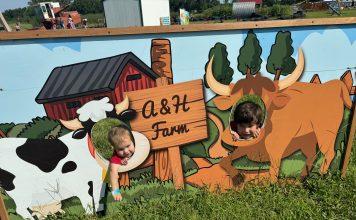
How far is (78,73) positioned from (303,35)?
2.10 meters

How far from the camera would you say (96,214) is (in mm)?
3178

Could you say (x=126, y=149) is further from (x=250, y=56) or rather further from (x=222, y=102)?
(x=250, y=56)

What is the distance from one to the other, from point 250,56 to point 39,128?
78.5 inches

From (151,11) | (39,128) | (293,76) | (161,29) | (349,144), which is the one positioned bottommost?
(151,11)

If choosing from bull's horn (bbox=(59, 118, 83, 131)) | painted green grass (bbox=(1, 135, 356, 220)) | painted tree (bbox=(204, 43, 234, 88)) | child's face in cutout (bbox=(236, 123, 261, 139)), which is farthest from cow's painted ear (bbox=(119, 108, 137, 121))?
child's face in cutout (bbox=(236, 123, 261, 139))

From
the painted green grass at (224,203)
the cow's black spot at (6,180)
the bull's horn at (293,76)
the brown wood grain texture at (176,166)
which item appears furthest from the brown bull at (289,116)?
the cow's black spot at (6,180)

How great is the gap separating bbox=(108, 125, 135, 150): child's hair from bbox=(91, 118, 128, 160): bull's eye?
0.03 meters

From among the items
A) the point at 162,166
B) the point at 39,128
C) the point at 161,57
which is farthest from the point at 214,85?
the point at 39,128

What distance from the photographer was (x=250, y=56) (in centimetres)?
315

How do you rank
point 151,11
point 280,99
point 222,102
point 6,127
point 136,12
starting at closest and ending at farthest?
point 6,127
point 222,102
point 280,99
point 136,12
point 151,11

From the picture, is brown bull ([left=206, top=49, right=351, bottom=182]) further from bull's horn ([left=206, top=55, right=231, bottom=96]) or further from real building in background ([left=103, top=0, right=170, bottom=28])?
real building in background ([left=103, top=0, right=170, bottom=28])

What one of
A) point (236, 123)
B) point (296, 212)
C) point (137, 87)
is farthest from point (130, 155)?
point (296, 212)

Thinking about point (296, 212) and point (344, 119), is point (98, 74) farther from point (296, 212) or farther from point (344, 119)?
point (344, 119)

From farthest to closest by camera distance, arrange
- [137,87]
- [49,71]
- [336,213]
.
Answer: [336,213]
[137,87]
[49,71]
